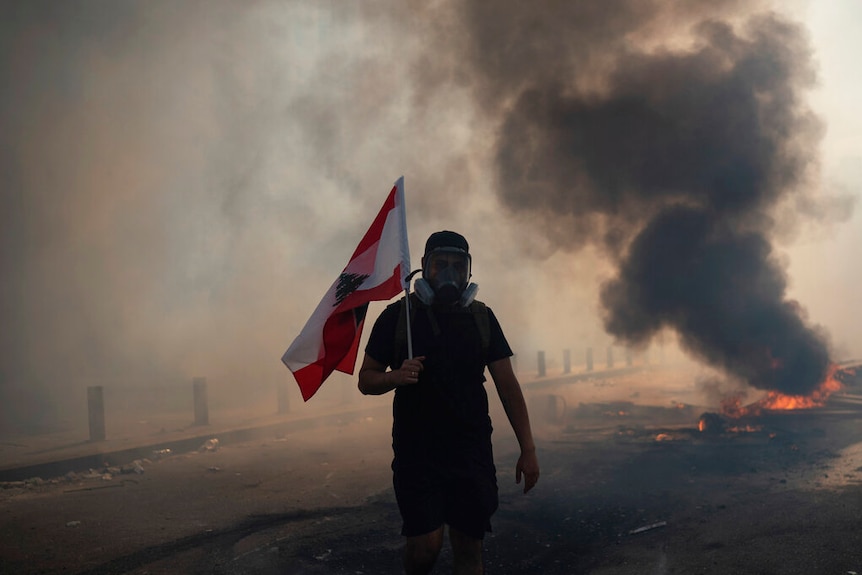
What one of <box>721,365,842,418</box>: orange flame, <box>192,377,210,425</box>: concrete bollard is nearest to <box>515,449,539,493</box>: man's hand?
<box>721,365,842,418</box>: orange flame

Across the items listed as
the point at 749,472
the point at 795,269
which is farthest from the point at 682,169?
the point at 795,269

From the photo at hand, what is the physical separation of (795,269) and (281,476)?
5066 cm

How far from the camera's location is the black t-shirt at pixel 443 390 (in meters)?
2.64

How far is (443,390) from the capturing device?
264 cm

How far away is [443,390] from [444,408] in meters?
0.07

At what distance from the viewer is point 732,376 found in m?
13.4

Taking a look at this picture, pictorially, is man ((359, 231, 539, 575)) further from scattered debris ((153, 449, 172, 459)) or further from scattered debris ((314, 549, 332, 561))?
scattered debris ((153, 449, 172, 459))

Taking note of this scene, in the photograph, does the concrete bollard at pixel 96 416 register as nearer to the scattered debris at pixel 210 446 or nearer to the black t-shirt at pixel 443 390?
the scattered debris at pixel 210 446

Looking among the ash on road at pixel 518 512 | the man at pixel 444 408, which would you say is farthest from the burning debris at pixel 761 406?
the man at pixel 444 408

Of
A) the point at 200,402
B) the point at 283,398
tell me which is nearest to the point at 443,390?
the point at 200,402

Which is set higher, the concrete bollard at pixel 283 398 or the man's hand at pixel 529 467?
the man's hand at pixel 529 467

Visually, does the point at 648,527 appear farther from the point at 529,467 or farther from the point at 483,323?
the point at 483,323

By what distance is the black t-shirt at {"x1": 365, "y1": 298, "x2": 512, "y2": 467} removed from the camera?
8.65 ft

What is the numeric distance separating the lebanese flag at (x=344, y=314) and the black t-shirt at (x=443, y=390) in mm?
309
